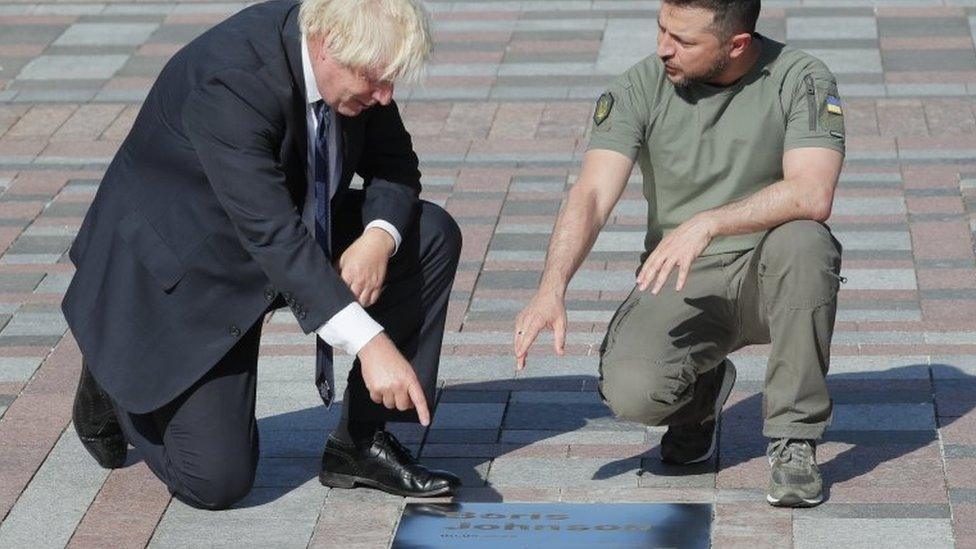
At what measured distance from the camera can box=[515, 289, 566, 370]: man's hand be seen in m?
3.84

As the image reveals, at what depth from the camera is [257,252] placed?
3.92 metres

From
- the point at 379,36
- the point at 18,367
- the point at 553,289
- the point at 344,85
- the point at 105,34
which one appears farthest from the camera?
the point at 105,34

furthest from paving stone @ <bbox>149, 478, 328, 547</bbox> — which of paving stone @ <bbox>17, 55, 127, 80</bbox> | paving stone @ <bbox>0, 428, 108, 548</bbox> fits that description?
paving stone @ <bbox>17, 55, 127, 80</bbox>

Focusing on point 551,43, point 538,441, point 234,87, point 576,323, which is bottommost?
point 551,43

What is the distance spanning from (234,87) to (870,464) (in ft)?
5.96

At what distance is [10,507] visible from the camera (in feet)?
14.1

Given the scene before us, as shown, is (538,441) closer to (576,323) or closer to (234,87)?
(576,323)

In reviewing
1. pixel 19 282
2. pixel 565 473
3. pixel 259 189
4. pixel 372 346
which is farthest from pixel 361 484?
pixel 19 282

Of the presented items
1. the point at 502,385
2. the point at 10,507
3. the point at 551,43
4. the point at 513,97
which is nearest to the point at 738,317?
the point at 502,385

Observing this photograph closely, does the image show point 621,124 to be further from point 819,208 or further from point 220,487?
point 220,487

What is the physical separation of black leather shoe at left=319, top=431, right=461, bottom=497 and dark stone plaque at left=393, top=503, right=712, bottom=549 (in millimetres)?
50

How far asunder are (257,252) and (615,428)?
1261 mm

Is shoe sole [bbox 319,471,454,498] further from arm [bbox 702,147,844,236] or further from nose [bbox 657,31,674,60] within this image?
nose [bbox 657,31,674,60]

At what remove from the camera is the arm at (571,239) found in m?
3.88
